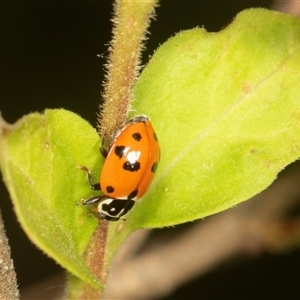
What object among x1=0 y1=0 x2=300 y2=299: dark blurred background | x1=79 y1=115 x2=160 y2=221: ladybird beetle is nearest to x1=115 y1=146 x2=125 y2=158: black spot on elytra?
x1=79 y1=115 x2=160 y2=221: ladybird beetle

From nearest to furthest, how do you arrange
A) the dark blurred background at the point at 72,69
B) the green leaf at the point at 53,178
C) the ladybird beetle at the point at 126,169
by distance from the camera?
the green leaf at the point at 53,178 < the ladybird beetle at the point at 126,169 < the dark blurred background at the point at 72,69

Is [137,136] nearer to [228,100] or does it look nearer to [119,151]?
[119,151]

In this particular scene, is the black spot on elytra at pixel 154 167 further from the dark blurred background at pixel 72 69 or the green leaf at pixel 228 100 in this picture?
the dark blurred background at pixel 72 69

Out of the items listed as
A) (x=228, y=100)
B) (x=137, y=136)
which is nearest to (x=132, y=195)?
(x=137, y=136)

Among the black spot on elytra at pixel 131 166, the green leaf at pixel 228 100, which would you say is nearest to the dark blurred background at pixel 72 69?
the black spot on elytra at pixel 131 166

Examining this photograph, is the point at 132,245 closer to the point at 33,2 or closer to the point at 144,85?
the point at 33,2

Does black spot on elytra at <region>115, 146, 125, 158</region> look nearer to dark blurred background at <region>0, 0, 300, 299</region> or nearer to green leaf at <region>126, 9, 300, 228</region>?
green leaf at <region>126, 9, 300, 228</region>

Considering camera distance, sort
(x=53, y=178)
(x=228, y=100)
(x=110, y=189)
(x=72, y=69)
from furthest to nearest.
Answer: (x=72, y=69)
(x=110, y=189)
(x=228, y=100)
(x=53, y=178)
